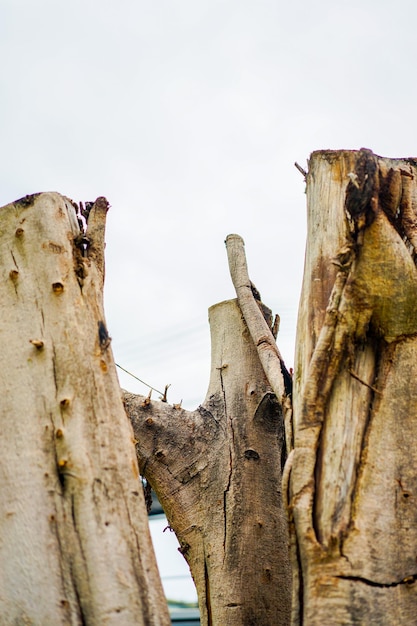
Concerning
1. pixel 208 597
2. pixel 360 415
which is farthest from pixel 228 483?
pixel 360 415

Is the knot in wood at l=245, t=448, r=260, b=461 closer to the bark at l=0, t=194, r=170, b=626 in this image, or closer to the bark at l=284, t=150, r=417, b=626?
the bark at l=284, t=150, r=417, b=626

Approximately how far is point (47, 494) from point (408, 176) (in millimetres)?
1659

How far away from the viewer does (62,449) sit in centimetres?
234

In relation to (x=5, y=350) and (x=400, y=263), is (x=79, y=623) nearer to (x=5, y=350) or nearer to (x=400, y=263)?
(x=5, y=350)

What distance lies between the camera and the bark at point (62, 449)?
2.19 m

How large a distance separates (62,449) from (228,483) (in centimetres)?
101

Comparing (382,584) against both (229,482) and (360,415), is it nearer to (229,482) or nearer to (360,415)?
(360,415)

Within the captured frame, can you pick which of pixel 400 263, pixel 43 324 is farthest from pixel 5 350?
pixel 400 263

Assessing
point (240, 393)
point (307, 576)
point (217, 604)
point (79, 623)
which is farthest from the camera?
point (240, 393)

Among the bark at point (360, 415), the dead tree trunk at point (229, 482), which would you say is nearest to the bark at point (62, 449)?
the bark at point (360, 415)

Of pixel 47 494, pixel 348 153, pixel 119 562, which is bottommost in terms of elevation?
pixel 119 562

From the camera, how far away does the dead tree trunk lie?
2.96 meters

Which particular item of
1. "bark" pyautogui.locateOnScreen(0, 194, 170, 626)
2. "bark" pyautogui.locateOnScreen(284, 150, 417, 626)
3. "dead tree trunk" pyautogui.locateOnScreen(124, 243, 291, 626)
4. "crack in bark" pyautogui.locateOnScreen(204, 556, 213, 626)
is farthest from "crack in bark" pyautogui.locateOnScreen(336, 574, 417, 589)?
"crack in bark" pyautogui.locateOnScreen(204, 556, 213, 626)

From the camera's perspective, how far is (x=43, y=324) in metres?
2.55
